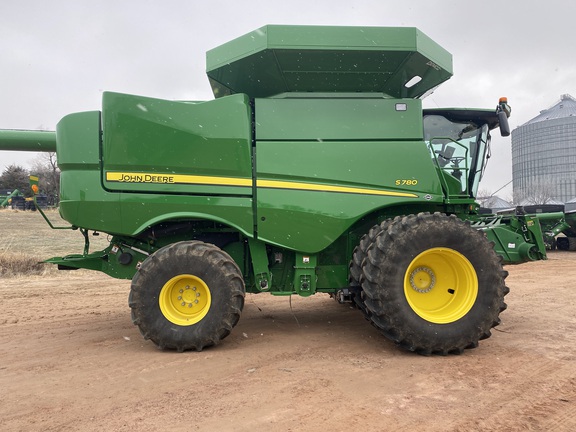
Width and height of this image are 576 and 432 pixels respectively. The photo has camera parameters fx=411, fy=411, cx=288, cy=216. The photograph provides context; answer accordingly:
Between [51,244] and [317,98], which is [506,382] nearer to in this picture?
[317,98]

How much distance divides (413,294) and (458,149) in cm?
198

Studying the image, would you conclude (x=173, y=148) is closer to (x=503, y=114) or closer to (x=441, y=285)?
(x=441, y=285)

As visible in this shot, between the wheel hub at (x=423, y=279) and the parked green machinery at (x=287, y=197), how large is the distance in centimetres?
1

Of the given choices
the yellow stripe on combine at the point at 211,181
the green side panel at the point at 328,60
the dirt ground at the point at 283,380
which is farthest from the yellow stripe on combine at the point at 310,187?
the dirt ground at the point at 283,380

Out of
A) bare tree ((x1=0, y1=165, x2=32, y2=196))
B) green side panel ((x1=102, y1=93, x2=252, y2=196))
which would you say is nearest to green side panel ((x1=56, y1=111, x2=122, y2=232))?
green side panel ((x1=102, y1=93, x2=252, y2=196))

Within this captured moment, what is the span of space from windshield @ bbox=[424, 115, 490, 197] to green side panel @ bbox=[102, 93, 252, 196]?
2280 millimetres

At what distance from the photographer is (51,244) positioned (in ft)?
43.6

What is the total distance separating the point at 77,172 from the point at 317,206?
2.56m

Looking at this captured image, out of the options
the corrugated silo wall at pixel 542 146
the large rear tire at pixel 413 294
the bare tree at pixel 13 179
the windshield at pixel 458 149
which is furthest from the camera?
the bare tree at pixel 13 179

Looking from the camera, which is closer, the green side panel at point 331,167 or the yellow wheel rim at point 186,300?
the yellow wheel rim at point 186,300

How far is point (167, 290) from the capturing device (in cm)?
414

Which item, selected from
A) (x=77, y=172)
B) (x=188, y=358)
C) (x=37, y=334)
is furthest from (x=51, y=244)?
(x=188, y=358)

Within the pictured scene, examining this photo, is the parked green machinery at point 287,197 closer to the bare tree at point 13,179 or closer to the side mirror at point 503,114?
the side mirror at point 503,114

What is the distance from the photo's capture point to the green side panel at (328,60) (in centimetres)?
432
